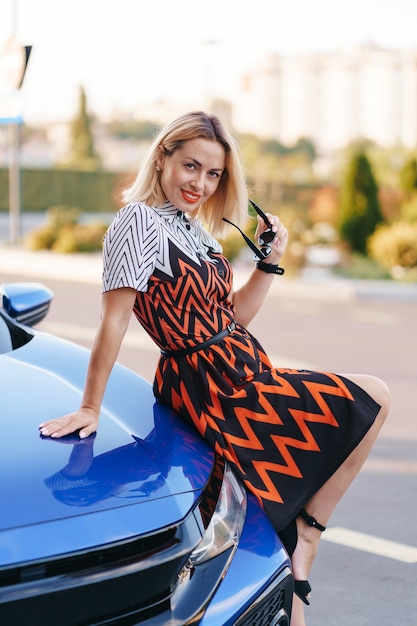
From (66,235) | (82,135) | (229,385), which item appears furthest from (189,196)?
(82,135)

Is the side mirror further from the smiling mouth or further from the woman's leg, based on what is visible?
the woman's leg

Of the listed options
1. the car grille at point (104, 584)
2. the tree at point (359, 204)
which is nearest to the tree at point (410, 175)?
the tree at point (359, 204)

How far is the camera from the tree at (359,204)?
18.2m

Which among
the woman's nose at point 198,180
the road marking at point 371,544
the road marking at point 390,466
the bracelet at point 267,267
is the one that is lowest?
the road marking at point 390,466

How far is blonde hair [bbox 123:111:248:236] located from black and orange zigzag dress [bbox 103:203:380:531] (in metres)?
0.19

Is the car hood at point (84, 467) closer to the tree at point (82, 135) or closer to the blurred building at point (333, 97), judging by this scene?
the tree at point (82, 135)

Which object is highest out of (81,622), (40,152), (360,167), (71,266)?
(81,622)

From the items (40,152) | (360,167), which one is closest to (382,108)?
(40,152)

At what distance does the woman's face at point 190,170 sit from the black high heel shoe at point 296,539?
1.01 m

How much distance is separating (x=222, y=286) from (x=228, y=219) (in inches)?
15.4

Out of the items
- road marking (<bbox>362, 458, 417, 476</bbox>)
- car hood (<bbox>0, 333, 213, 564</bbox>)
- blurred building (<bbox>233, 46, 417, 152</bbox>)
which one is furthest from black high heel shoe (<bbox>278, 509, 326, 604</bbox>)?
blurred building (<bbox>233, 46, 417, 152</bbox>)

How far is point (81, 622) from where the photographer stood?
187 cm

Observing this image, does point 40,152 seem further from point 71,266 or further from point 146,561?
point 146,561

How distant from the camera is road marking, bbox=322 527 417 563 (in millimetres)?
3791
